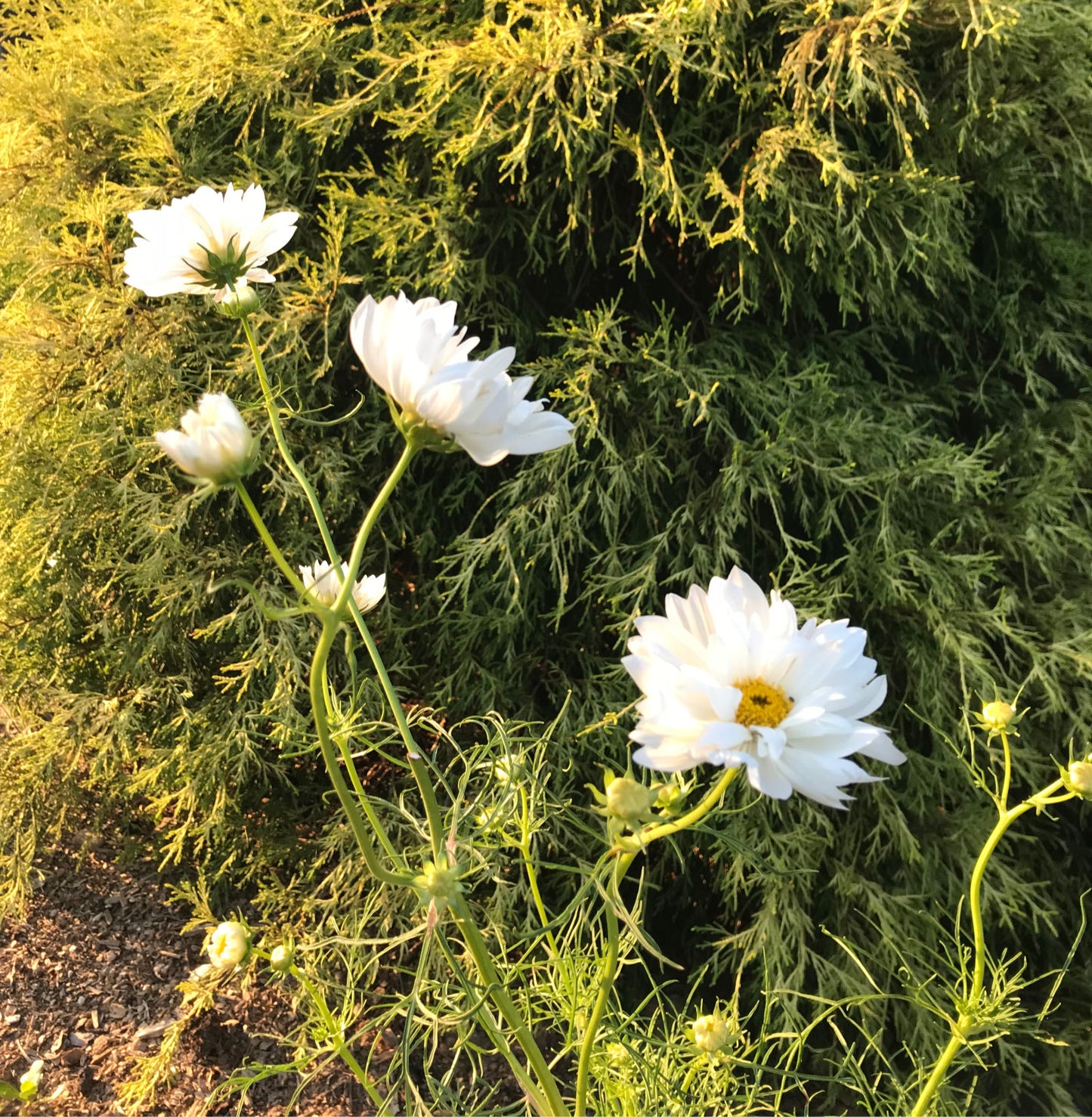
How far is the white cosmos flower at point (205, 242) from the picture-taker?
722 mm

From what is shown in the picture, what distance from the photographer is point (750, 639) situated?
581mm

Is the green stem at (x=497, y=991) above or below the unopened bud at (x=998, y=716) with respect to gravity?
above

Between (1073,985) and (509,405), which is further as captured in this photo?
(1073,985)

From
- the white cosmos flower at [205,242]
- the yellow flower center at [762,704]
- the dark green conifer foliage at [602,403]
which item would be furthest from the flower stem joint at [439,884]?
the dark green conifer foliage at [602,403]

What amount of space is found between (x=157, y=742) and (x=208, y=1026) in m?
0.53

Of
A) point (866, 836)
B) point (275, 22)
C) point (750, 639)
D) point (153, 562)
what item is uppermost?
point (275, 22)

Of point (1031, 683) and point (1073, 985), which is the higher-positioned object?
point (1031, 683)

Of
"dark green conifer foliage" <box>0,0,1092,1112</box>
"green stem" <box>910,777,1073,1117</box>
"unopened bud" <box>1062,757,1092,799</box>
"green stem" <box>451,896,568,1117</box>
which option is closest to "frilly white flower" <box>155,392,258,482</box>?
"green stem" <box>451,896,568,1117</box>

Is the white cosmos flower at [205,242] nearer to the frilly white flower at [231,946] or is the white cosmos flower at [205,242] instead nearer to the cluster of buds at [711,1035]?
the frilly white flower at [231,946]

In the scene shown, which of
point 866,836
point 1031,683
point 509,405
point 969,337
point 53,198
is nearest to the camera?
point 509,405

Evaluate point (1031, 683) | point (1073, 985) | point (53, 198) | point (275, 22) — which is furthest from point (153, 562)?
point (1073, 985)

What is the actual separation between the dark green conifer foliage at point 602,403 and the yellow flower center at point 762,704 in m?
0.88

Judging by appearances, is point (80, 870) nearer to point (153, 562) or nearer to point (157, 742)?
point (157, 742)

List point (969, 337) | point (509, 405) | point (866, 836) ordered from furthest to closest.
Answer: point (969, 337)
point (866, 836)
point (509, 405)
